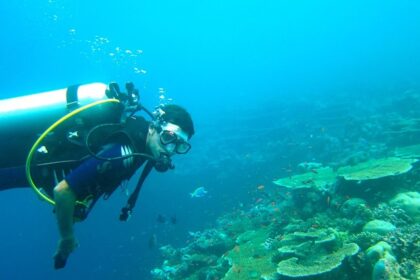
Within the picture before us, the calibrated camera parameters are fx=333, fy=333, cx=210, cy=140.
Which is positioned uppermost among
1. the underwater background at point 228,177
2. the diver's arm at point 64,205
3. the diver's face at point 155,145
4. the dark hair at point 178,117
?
the dark hair at point 178,117

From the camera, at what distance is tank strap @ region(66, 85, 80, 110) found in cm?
418

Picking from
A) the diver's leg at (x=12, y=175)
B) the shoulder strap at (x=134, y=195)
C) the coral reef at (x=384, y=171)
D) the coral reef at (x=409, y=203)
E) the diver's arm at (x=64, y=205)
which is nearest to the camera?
the diver's arm at (x=64, y=205)

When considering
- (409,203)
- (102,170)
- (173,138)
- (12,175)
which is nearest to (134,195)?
(173,138)

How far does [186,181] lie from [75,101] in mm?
25963

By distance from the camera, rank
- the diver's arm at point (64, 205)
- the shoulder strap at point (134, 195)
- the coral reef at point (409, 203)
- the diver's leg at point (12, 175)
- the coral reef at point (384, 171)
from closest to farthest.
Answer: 1. the diver's arm at point (64, 205)
2. the shoulder strap at point (134, 195)
3. the diver's leg at point (12, 175)
4. the coral reef at point (409, 203)
5. the coral reef at point (384, 171)

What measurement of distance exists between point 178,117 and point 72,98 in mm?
1360

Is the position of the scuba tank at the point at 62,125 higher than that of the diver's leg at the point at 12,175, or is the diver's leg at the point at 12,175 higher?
the scuba tank at the point at 62,125

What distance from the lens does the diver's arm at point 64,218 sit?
324 cm

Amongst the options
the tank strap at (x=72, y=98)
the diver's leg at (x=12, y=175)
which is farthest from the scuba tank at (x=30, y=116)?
the diver's leg at (x=12, y=175)

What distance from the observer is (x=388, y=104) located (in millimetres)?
30484

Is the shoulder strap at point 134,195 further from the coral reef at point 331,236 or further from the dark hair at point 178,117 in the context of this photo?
the coral reef at point 331,236

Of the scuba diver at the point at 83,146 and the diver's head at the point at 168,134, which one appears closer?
the scuba diver at the point at 83,146

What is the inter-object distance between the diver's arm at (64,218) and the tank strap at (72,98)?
1.24 metres

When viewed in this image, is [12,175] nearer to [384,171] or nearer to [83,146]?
[83,146]
